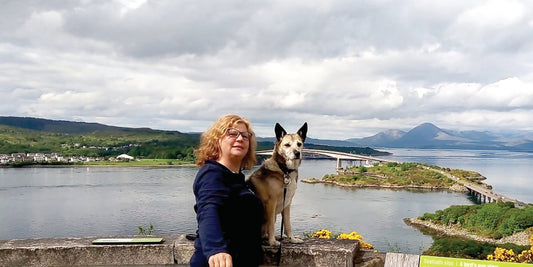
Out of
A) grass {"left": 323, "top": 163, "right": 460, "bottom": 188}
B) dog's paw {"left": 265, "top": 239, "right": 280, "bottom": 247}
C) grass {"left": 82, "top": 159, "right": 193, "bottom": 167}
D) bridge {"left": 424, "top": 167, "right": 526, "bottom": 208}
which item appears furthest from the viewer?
grass {"left": 82, "top": 159, "right": 193, "bottom": 167}

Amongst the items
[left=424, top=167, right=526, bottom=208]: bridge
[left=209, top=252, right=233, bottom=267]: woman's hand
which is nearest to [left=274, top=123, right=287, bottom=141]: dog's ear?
[left=209, top=252, right=233, bottom=267]: woman's hand

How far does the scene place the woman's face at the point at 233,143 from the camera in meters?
2.81

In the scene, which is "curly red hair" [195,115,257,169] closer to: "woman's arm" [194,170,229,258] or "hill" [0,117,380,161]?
"woman's arm" [194,170,229,258]

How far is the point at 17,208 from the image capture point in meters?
47.9

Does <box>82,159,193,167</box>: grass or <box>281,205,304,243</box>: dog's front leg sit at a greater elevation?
<box>281,205,304,243</box>: dog's front leg

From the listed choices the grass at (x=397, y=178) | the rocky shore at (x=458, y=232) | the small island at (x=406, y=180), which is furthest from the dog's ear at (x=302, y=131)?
the grass at (x=397, y=178)

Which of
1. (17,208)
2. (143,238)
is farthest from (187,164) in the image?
(143,238)

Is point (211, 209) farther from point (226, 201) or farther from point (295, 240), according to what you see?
point (295, 240)

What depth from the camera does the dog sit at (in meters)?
3.79

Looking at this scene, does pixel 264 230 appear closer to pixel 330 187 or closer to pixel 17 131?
pixel 330 187

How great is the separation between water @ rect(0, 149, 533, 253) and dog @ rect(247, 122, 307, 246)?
21436 millimetres

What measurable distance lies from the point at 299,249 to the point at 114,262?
150 centimetres

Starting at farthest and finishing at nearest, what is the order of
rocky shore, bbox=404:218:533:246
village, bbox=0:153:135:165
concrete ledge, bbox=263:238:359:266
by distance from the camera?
village, bbox=0:153:135:165
rocky shore, bbox=404:218:533:246
concrete ledge, bbox=263:238:359:266

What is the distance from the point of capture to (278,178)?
12.6 feet
